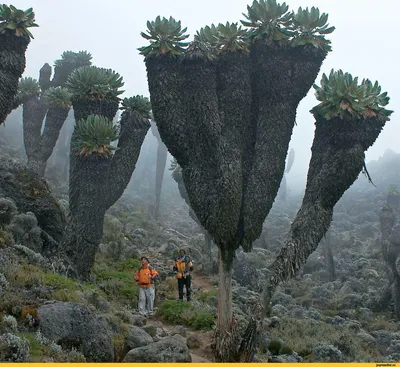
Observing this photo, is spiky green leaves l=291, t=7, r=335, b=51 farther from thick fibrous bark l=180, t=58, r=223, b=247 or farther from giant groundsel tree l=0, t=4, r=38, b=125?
giant groundsel tree l=0, t=4, r=38, b=125

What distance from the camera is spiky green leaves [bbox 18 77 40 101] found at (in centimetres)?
2358

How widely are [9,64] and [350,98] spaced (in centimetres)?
969

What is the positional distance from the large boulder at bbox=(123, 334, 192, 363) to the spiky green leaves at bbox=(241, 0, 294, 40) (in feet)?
25.3

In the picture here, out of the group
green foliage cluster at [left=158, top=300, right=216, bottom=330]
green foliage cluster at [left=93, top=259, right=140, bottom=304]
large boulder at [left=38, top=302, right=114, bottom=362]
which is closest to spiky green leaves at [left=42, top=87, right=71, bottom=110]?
green foliage cluster at [left=93, top=259, right=140, bottom=304]

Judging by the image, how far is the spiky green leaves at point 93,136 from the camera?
13.2m

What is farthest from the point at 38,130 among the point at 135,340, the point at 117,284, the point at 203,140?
the point at 135,340

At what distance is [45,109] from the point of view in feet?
80.6

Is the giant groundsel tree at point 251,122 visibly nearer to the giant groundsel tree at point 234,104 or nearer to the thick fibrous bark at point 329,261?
the giant groundsel tree at point 234,104

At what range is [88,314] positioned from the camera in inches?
299

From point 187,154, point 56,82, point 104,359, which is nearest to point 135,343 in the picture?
point 104,359

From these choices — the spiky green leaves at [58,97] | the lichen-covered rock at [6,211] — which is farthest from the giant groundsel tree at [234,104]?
the spiky green leaves at [58,97]

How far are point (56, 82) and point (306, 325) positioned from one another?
22.6 meters

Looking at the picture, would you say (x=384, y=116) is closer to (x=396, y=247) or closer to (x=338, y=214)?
(x=396, y=247)

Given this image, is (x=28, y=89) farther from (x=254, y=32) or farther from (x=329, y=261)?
(x=329, y=261)
